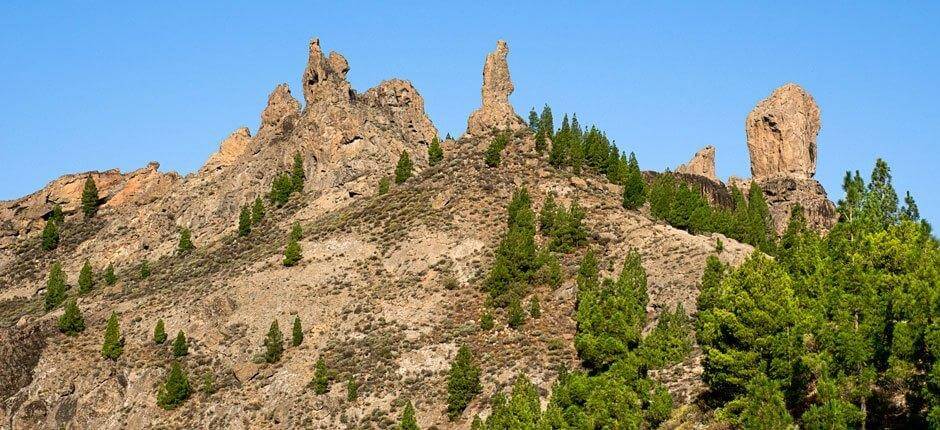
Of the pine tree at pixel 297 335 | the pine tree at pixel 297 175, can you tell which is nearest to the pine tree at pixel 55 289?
the pine tree at pixel 297 175

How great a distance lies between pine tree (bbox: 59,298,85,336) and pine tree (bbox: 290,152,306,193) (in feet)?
106

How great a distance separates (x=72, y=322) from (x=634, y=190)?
58733 mm

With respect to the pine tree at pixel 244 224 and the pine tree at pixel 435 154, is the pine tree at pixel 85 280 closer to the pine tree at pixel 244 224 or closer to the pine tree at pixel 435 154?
the pine tree at pixel 244 224

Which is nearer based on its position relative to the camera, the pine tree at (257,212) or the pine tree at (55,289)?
the pine tree at (55,289)

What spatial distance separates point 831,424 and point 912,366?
567 centimetres

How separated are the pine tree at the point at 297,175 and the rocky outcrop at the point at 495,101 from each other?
20.3 meters

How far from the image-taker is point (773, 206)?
183 metres

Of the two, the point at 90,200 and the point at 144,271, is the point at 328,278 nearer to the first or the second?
the point at 144,271

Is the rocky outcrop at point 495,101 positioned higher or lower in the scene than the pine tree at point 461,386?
higher

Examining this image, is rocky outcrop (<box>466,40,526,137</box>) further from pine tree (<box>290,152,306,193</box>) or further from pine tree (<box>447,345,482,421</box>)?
pine tree (<box>447,345,482,421</box>)

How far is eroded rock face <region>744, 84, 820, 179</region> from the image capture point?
189 meters

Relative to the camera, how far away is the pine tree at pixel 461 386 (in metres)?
112

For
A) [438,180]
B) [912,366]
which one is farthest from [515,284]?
[912,366]

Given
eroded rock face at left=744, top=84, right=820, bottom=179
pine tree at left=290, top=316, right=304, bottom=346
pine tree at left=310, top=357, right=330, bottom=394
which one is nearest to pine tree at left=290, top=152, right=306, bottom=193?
pine tree at left=290, top=316, right=304, bottom=346
